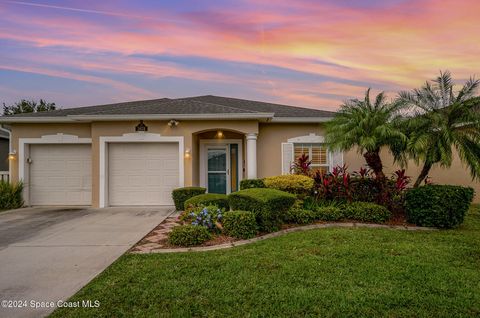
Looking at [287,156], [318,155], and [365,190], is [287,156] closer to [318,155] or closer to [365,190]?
[318,155]

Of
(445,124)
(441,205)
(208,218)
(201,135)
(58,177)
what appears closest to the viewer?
(208,218)

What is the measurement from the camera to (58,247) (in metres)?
5.41

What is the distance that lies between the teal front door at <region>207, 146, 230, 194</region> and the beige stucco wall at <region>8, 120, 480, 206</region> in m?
0.67

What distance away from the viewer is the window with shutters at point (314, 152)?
11.2 meters

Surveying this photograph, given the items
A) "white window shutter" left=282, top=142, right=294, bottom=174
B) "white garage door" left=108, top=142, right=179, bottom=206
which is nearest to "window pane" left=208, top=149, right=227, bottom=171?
"white garage door" left=108, top=142, right=179, bottom=206

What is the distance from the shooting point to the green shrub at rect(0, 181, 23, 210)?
10.1 metres

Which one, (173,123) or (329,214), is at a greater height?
(173,123)

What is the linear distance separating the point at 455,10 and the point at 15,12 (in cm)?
1260

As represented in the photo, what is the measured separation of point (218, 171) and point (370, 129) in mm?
6209

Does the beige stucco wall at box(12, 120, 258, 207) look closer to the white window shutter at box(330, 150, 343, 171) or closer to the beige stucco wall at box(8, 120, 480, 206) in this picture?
the beige stucco wall at box(8, 120, 480, 206)

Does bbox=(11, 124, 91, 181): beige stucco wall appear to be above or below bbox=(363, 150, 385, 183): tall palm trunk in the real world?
above

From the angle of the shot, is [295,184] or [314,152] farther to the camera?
[314,152]

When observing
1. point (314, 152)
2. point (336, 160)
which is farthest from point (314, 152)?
point (336, 160)

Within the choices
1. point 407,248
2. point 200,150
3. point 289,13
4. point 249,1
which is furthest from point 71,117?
point 407,248
